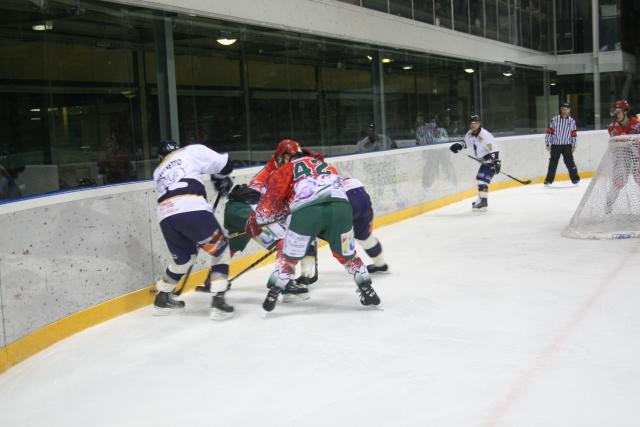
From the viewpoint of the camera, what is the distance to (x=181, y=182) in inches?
167

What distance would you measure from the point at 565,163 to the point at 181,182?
8017 mm

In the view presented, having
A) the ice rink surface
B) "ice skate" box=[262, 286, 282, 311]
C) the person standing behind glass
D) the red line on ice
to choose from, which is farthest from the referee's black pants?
"ice skate" box=[262, 286, 282, 311]

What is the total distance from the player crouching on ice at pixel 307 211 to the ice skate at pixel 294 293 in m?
0.44

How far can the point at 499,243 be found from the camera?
6457 millimetres

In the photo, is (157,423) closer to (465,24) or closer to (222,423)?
(222,423)

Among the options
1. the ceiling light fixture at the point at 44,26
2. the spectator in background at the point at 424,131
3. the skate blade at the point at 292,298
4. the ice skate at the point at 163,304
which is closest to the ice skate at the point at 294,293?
the skate blade at the point at 292,298

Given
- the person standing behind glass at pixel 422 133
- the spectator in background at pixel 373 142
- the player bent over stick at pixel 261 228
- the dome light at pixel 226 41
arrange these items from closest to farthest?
1. the player bent over stick at pixel 261 228
2. the dome light at pixel 226 41
3. the spectator in background at pixel 373 142
4. the person standing behind glass at pixel 422 133

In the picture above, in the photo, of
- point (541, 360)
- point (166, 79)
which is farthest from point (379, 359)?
point (166, 79)

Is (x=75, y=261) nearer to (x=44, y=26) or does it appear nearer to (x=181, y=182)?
(x=181, y=182)

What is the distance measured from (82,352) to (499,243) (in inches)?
152

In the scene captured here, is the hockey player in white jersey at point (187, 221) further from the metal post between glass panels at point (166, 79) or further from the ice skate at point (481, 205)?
the ice skate at point (481, 205)

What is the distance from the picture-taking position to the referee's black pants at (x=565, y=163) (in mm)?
10913

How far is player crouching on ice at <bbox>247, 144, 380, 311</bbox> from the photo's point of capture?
4.05 meters

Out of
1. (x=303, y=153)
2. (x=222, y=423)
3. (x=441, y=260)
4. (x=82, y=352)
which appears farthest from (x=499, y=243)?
(x=222, y=423)
